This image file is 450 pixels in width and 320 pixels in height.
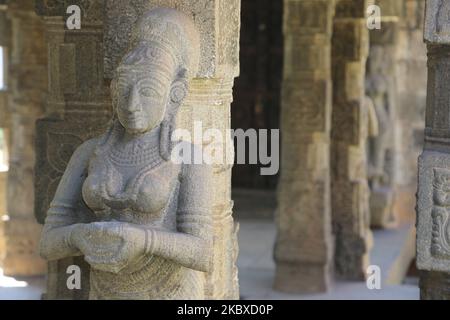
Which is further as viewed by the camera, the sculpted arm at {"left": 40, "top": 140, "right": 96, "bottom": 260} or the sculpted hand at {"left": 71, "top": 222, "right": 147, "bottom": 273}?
the sculpted arm at {"left": 40, "top": 140, "right": 96, "bottom": 260}

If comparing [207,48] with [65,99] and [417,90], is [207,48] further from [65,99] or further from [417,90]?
[417,90]

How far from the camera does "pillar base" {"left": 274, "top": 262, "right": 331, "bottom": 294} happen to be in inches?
394

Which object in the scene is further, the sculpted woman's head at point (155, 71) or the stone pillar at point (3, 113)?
the stone pillar at point (3, 113)

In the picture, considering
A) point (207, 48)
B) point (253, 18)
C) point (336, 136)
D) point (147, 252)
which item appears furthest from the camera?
point (253, 18)

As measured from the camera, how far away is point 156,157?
490cm

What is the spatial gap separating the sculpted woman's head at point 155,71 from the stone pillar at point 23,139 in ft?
16.6

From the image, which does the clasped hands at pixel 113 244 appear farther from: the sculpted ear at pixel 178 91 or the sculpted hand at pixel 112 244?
the sculpted ear at pixel 178 91

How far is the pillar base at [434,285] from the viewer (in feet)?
18.5

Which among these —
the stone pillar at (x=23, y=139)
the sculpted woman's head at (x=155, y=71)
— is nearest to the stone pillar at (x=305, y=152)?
the stone pillar at (x=23, y=139)

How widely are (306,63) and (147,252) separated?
5186 mm

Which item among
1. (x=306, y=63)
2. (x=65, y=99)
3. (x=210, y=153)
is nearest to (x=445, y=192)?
(x=210, y=153)

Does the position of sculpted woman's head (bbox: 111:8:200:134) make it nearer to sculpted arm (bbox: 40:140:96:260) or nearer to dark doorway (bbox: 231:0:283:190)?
sculpted arm (bbox: 40:140:96:260)

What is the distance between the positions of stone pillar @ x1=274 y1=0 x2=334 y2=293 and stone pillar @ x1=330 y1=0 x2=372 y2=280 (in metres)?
0.45

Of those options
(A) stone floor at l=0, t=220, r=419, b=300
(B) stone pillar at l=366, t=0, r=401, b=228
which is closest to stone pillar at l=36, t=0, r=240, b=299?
(A) stone floor at l=0, t=220, r=419, b=300
